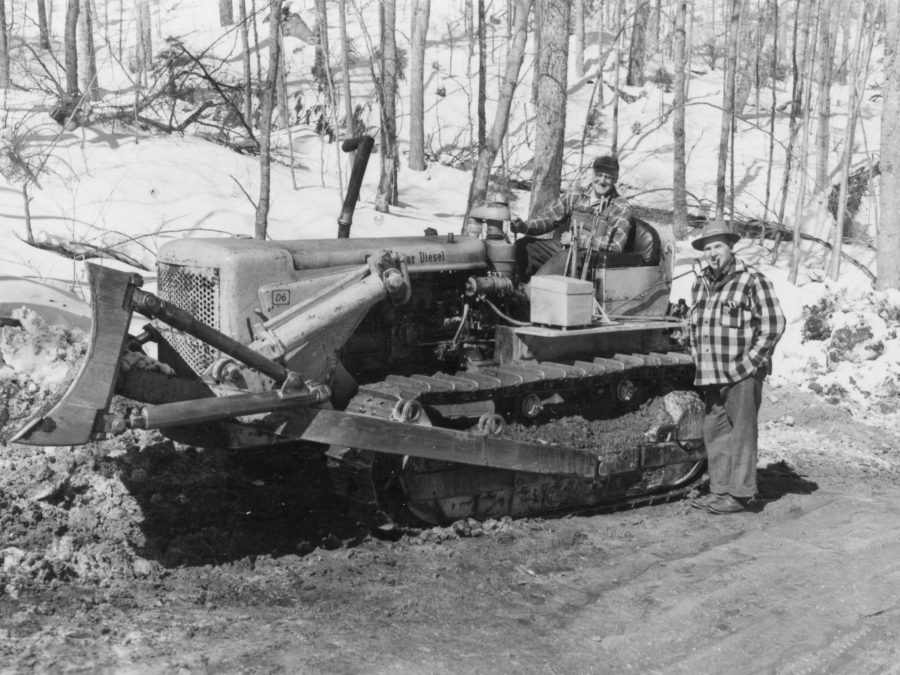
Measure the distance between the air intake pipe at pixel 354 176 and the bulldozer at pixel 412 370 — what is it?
18mm

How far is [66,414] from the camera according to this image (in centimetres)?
456

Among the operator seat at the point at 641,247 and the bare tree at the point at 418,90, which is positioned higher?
the bare tree at the point at 418,90

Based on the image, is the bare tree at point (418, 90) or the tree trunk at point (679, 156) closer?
the tree trunk at point (679, 156)

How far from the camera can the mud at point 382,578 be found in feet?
14.5

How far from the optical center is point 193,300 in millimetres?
5641

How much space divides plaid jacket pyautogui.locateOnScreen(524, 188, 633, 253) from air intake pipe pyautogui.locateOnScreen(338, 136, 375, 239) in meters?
1.31

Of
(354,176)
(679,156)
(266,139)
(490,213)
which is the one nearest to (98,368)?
(354,176)

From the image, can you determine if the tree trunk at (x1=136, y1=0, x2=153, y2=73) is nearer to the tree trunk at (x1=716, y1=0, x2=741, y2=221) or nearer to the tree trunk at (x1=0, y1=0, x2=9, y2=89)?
the tree trunk at (x1=0, y1=0, x2=9, y2=89)

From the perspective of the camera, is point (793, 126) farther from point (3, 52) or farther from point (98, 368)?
point (98, 368)

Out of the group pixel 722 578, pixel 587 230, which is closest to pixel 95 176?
pixel 587 230

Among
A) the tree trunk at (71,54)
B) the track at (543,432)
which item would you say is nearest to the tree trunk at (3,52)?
the tree trunk at (71,54)

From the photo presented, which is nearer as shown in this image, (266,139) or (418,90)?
(266,139)

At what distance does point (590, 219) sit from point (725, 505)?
213 cm

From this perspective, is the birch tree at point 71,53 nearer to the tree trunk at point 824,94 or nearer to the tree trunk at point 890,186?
the tree trunk at point 890,186
